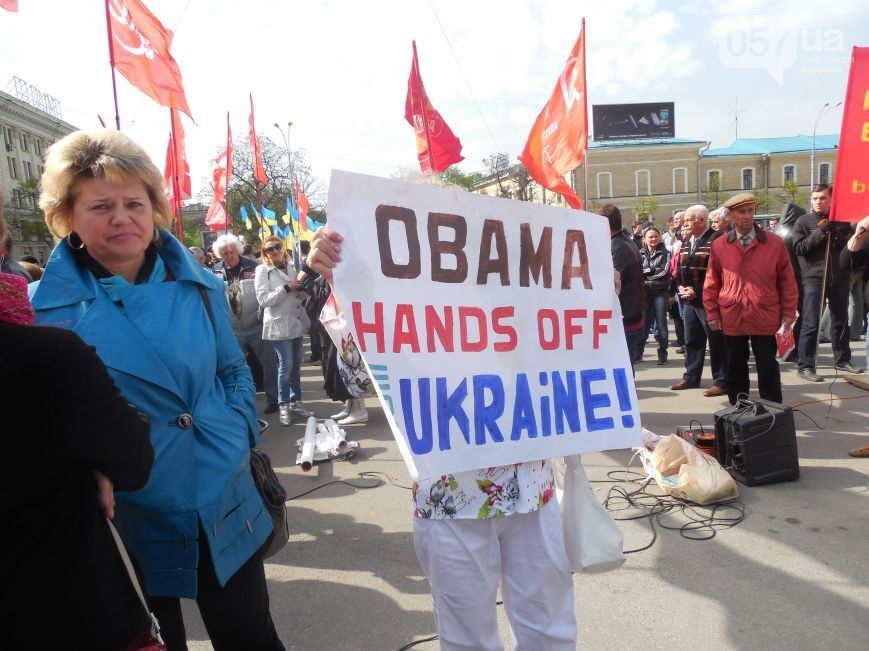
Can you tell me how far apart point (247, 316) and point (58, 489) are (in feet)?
18.3

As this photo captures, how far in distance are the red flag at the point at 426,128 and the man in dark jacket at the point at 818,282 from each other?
4388mm

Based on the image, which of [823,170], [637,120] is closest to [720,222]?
[823,170]

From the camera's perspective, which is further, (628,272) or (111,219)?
(628,272)

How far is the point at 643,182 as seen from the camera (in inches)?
2372

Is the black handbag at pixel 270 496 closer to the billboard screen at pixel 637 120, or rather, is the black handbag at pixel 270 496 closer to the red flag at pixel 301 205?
the red flag at pixel 301 205

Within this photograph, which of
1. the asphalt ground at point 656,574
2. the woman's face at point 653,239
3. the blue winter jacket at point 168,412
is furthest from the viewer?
the woman's face at point 653,239

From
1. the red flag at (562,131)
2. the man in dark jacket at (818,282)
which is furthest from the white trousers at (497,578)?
the man in dark jacket at (818,282)

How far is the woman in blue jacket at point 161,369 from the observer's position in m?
1.52

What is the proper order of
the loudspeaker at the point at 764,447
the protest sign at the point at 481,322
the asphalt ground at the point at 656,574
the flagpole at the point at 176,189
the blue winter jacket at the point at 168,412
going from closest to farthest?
the blue winter jacket at the point at 168,412 < the protest sign at the point at 481,322 < the asphalt ground at the point at 656,574 < the loudspeaker at the point at 764,447 < the flagpole at the point at 176,189

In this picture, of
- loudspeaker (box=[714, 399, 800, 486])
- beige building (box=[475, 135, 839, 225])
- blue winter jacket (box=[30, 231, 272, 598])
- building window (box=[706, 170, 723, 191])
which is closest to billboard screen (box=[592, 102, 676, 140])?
beige building (box=[475, 135, 839, 225])

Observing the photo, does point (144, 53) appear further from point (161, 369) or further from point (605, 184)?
point (605, 184)

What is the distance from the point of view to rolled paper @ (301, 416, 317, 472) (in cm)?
430

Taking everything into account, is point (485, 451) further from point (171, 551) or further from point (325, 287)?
point (325, 287)

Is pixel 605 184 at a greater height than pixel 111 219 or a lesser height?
greater
